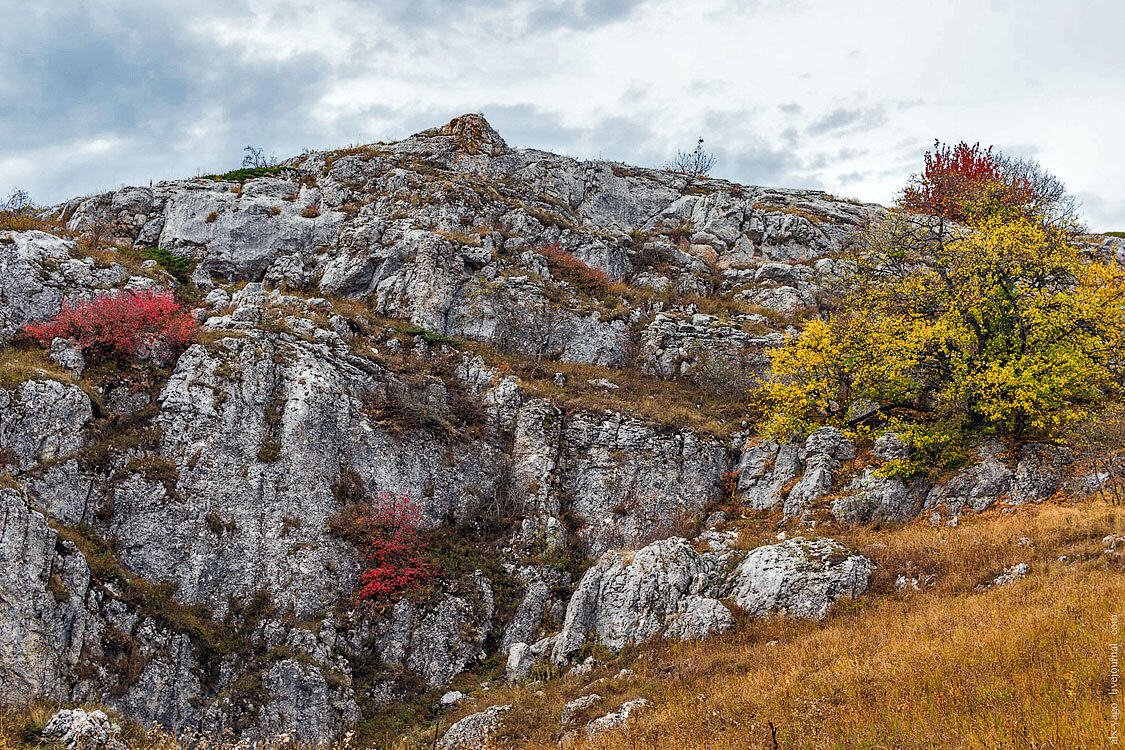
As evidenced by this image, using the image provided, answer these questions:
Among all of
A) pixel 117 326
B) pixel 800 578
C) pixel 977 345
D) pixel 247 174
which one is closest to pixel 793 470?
pixel 977 345

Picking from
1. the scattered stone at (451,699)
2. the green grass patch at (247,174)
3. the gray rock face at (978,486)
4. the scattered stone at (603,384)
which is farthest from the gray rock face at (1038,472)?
the green grass patch at (247,174)

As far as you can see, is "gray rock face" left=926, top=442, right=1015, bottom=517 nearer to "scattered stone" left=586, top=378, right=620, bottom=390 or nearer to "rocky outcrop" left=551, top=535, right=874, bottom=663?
"rocky outcrop" left=551, top=535, right=874, bottom=663

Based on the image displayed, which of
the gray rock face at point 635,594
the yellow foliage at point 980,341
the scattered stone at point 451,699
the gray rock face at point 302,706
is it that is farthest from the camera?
the yellow foliage at point 980,341

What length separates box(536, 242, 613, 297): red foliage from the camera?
126ft

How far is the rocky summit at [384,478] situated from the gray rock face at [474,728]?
0.39ft

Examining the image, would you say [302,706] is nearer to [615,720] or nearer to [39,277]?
[615,720]

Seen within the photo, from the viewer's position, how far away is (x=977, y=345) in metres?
21.6

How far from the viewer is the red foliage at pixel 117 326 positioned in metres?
22.3

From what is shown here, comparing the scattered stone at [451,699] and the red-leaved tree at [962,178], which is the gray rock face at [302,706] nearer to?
the scattered stone at [451,699]

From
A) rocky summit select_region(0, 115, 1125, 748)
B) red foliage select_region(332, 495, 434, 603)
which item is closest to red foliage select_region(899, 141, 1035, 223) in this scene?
rocky summit select_region(0, 115, 1125, 748)

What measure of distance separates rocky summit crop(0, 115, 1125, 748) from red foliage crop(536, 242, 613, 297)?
11.5 inches

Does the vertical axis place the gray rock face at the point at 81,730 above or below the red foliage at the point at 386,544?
below

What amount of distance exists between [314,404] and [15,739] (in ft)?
47.1

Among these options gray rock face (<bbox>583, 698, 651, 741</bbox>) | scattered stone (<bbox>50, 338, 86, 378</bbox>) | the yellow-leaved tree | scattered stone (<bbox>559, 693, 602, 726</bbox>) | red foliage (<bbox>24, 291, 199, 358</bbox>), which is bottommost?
scattered stone (<bbox>559, 693, 602, 726</bbox>)
